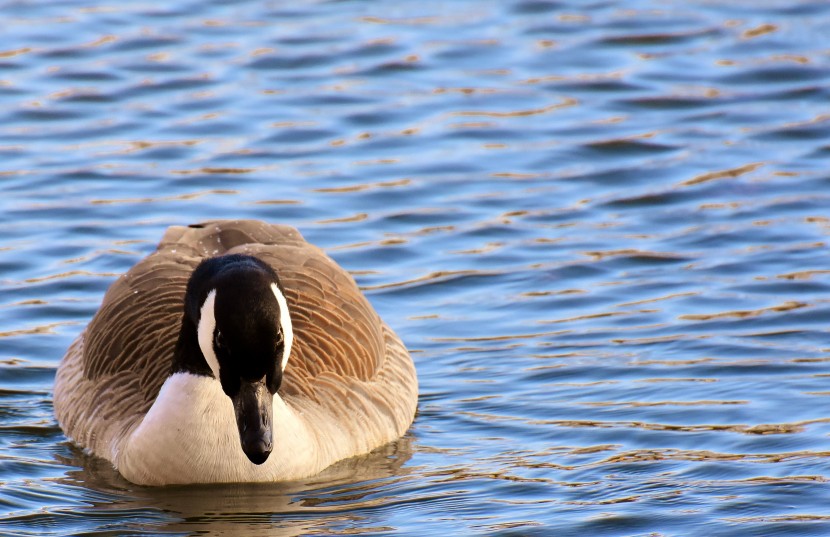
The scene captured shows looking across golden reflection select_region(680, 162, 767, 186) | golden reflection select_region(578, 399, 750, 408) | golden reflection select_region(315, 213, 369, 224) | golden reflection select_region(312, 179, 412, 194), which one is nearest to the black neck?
golden reflection select_region(578, 399, 750, 408)

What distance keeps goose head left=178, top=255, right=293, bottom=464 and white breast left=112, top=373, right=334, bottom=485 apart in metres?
0.29

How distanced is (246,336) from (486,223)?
5.83m

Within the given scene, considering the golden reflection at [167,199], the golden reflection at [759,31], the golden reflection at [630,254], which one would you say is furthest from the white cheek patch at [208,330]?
the golden reflection at [759,31]

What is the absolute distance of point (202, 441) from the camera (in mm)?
9516

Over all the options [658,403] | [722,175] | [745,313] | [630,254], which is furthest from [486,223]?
[658,403]

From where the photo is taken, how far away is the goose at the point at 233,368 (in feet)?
29.2

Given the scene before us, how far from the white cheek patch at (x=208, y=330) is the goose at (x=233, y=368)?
0.04 ft

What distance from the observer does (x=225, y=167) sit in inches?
616

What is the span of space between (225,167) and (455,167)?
207 cm

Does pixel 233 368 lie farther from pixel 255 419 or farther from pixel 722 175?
pixel 722 175

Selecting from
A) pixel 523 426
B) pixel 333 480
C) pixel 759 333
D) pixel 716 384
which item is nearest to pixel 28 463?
pixel 333 480

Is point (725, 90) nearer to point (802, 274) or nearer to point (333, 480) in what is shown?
point (802, 274)

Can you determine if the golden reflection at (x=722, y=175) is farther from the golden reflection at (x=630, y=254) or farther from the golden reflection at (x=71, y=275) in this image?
the golden reflection at (x=71, y=275)

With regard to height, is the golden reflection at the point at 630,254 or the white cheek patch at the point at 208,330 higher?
the white cheek patch at the point at 208,330
